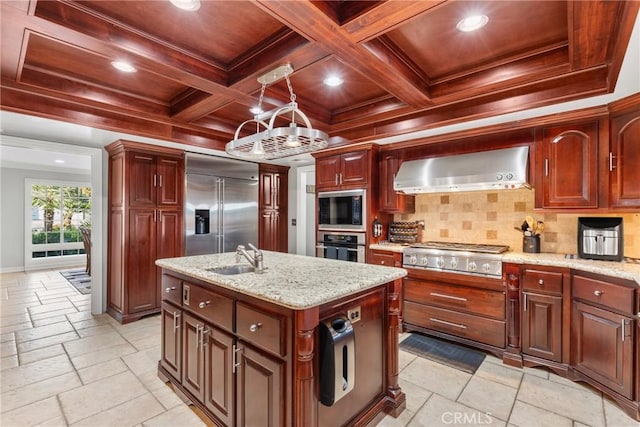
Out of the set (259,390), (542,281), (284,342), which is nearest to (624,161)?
(542,281)

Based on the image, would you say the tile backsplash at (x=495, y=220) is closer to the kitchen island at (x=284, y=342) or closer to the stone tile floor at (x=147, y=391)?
the stone tile floor at (x=147, y=391)

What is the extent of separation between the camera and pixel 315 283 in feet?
5.71

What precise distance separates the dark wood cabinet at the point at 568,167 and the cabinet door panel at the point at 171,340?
3.21m

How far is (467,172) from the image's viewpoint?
308 centimetres

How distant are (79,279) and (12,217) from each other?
7.91ft

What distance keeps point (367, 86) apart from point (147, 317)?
3719 millimetres

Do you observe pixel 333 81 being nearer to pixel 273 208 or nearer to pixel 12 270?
pixel 273 208

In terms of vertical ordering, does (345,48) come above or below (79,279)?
above

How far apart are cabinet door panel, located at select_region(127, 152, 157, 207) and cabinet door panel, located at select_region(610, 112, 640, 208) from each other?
15.2 feet

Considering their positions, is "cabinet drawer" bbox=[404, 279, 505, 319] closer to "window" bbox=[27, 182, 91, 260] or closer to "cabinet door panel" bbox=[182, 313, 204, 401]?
"cabinet door panel" bbox=[182, 313, 204, 401]

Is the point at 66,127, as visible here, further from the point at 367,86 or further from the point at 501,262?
the point at 501,262

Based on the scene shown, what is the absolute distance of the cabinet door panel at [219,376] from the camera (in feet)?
5.72

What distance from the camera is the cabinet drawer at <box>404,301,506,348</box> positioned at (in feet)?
9.18

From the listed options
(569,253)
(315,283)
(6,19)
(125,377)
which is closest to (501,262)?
(569,253)
